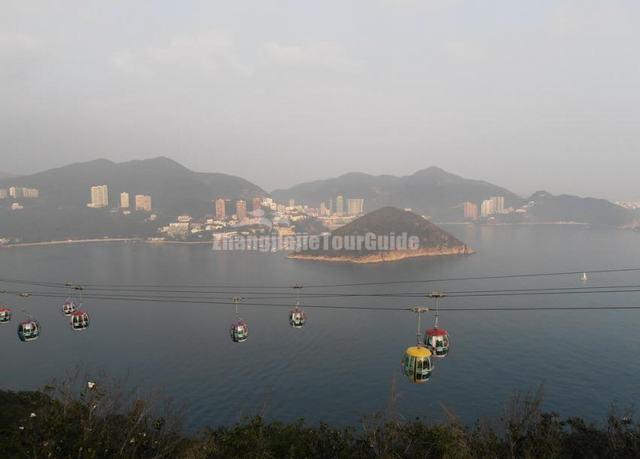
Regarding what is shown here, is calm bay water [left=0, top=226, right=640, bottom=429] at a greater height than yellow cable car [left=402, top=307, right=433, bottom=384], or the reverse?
yellow cable car [left=402, top=307, right=433, bottom=384]

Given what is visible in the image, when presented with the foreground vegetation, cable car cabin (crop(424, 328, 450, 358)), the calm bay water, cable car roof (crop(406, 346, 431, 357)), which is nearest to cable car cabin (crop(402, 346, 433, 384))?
cable car roof (crop(406, 346, 431, 357))

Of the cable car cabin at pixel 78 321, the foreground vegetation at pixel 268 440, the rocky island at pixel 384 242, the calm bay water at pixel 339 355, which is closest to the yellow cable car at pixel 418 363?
the foreground vegetation at pixel 268 440

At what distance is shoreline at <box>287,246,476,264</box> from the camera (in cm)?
11850

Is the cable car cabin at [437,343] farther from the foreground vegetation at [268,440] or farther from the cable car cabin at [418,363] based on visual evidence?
the foreground vegetation at [268,440]

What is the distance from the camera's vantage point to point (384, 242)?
131 m

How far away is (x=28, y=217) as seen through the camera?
7456 inches

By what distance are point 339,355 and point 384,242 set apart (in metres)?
88.1

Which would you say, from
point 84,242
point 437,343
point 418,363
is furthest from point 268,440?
point 84,242

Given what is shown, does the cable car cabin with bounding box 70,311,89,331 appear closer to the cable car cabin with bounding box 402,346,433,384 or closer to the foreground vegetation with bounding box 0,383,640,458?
the foreground vegetation with bounding box 0,383,640,458

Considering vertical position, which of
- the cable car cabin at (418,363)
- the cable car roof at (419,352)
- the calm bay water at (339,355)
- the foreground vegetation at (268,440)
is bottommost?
the calm bay water at (339,355)

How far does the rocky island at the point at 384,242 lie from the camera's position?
400 feet

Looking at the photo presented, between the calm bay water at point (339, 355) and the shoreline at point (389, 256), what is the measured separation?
33731mm

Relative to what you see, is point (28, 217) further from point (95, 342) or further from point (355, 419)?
point (355, 419)

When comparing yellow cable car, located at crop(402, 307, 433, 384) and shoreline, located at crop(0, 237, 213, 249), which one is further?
shoreline, located at crop(0, 237, 213, 249)
